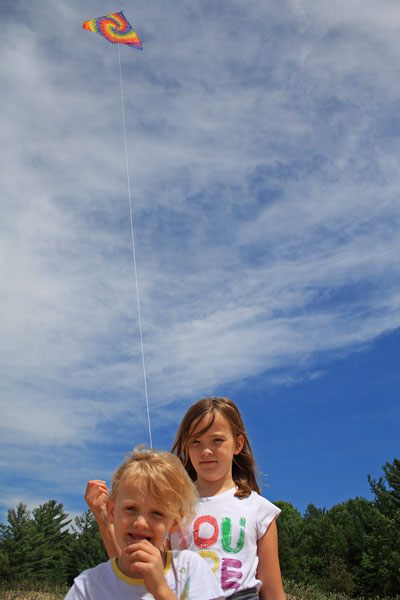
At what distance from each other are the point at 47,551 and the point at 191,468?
6887 cm

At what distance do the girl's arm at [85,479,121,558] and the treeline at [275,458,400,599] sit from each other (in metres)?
42.4

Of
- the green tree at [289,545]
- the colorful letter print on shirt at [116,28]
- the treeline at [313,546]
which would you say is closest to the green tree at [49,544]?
the treeline at [313,546]

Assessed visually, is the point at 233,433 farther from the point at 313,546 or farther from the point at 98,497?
the point at 313,546

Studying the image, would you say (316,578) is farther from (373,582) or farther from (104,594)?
(104,594)

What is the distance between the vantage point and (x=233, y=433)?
4.27 metres

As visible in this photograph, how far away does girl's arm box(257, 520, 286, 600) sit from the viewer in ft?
12.4

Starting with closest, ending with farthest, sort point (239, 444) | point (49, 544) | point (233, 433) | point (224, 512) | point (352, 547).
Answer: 1. point (224, 512)
2. point (233, 433)
3. point (239, 444)
4. point (352, 547)
5. point (49, 544)

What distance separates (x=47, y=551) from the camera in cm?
6391

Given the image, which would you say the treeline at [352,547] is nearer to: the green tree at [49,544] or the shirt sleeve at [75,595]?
the green tree at [49,544]

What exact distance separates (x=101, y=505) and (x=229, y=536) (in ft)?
3.20

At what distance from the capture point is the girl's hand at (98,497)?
343 centimetres

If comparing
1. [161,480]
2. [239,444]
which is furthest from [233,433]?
[161,480]

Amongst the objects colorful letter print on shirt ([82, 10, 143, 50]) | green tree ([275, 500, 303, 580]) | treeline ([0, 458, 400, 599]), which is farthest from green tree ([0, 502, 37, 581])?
colorful letter print on shirt ([82, 10, 143, 50])

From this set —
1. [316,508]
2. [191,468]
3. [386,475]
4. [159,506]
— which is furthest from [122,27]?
[316,508]
